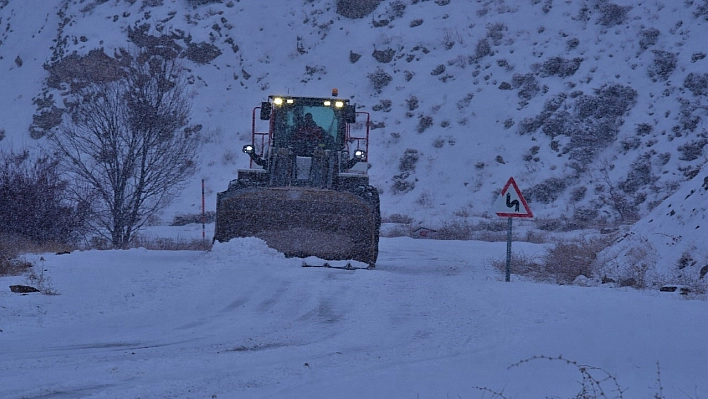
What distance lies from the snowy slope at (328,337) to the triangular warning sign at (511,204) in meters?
1.15

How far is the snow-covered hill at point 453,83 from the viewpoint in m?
25.7

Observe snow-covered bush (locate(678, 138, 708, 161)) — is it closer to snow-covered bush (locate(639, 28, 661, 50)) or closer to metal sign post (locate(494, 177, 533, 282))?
snow-covered bush (locate(639, 28, 661, 50))

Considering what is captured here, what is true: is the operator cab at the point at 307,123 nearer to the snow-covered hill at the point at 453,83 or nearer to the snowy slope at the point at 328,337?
the snowy slope at the point at 328,337

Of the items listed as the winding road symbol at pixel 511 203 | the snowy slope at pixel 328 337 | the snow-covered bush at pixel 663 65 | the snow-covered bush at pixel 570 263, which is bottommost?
the snowy slope at pixel 328 337

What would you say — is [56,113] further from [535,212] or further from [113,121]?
[535,212]

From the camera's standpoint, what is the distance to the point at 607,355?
5.04m

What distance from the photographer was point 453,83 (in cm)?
3253

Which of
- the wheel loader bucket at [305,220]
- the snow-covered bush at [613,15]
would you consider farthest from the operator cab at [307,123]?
the snow-covered bush at [613,15]

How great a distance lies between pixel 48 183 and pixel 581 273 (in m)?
11.9

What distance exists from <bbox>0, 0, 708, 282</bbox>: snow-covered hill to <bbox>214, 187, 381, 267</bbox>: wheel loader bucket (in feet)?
36.5

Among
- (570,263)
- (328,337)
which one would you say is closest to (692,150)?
(570,263)

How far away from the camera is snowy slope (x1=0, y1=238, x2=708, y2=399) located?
4.30 metres

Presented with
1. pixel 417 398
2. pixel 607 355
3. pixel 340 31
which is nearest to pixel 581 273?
pixel 607 355

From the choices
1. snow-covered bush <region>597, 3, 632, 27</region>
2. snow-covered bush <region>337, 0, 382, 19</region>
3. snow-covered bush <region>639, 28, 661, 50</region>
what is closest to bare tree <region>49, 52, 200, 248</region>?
snow-covered bush <region>639, 28, 661, 50</region>
